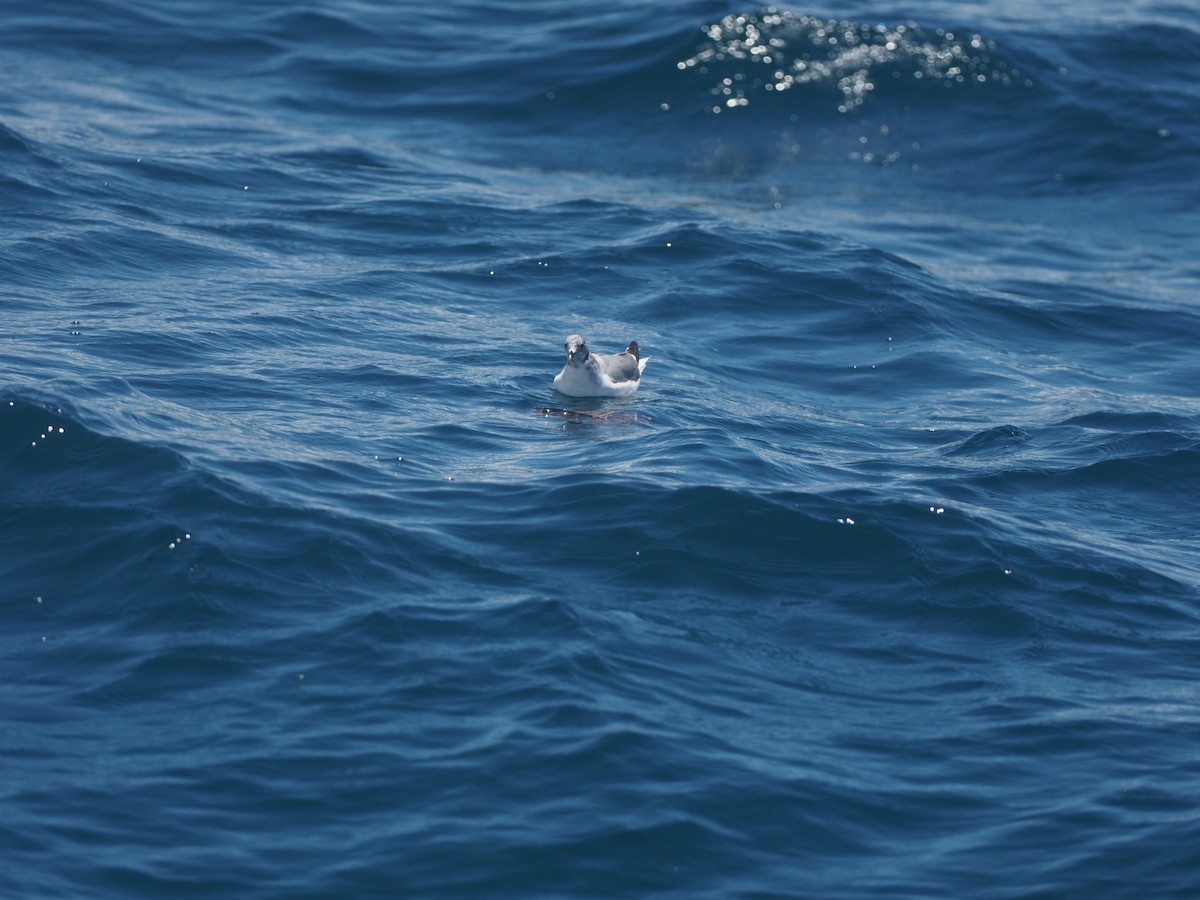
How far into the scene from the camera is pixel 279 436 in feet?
39.1

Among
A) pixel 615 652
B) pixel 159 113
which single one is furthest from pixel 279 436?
pixel 159 113

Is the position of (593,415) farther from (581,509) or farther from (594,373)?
(581,509)

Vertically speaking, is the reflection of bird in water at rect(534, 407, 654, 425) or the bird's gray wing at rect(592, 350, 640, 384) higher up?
the bird's gray wing at rect(592, 350, 640, 384)

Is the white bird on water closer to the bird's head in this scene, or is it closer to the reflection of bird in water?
the bird's head

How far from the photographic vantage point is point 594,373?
1320cm

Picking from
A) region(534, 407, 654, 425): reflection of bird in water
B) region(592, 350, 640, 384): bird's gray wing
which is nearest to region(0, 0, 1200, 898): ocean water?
region(534, 407, 654, 425): reflection of bird in water

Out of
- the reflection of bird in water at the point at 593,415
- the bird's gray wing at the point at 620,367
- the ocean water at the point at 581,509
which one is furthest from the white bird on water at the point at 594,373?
the ocean water at the point at 581,509

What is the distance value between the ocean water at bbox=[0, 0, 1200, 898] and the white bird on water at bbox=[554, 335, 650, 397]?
0.98ft

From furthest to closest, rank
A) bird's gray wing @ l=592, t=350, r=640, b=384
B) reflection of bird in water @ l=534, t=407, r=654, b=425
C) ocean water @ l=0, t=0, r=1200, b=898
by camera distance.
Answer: bird's gray wing @ l=592, t=350, r=640, b=384, reflection of bird in water @ l=534, t=407, r=654, b=425, ocean water @ l=0, t=0, r=1200, b=898

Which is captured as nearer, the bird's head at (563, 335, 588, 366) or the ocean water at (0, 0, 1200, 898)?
the ocean water at (0, 0, 1200, 898)

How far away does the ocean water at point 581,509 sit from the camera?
798cm

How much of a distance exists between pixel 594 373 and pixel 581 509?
2351mm

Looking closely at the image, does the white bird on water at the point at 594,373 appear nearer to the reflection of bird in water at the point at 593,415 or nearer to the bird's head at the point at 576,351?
the bird's head at the point at 576,351

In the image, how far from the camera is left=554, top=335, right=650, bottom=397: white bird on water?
1306 centimetres
